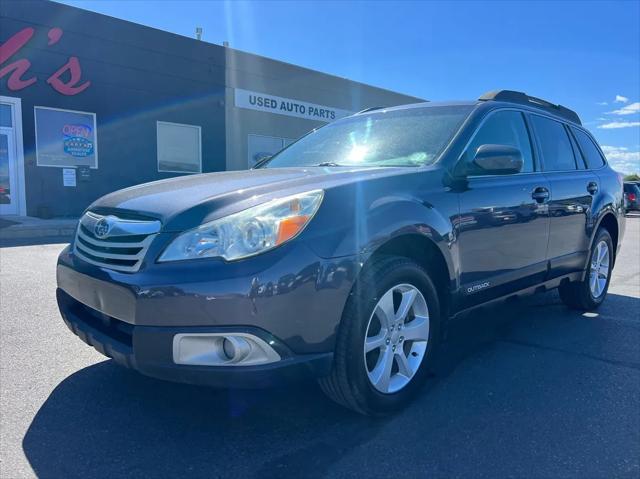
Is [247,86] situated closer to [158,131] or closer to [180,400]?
[158,131]

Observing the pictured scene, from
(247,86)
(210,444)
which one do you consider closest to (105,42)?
(247,86)

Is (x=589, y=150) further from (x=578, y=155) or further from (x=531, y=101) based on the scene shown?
(x=531, y=101)

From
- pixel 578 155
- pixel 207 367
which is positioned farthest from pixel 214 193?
pixel 578 155

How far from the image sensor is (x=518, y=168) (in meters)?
3.34

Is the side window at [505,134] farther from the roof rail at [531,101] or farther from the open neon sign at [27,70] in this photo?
the open neon sign at [27,70]

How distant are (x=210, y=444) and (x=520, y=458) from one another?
1.45 metres

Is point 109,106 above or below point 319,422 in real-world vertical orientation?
above

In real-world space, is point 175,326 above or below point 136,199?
below

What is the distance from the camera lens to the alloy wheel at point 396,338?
267 centimetres

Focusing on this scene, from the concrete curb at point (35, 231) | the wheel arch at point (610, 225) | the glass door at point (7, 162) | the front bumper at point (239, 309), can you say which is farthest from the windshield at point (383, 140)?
the glass door at point (7, 162)

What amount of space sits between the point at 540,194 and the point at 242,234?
102 inches

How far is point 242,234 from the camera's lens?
2262mm

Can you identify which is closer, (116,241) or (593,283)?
(116,241)

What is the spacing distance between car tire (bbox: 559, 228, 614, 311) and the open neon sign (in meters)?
13.4
